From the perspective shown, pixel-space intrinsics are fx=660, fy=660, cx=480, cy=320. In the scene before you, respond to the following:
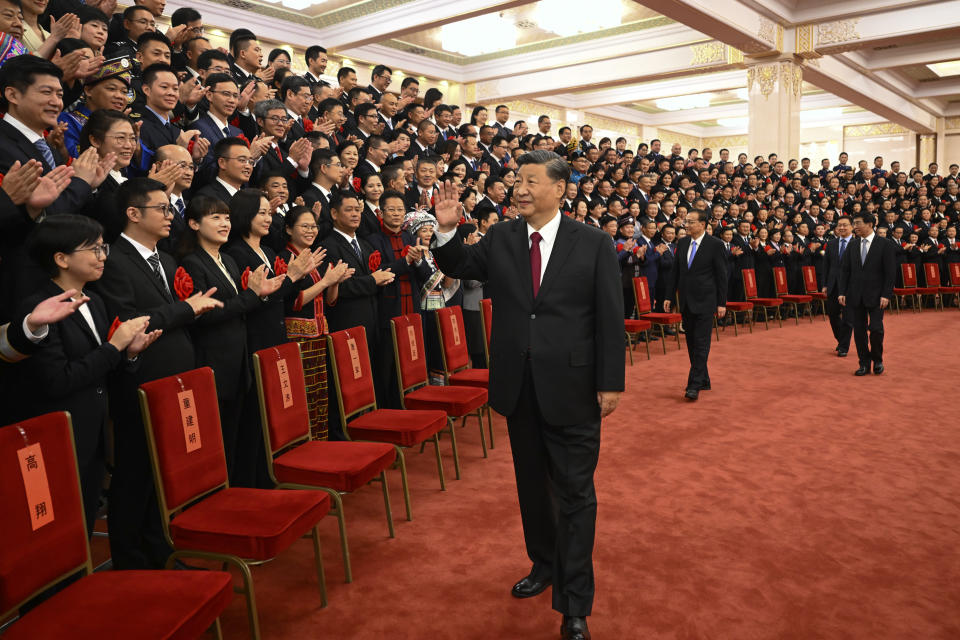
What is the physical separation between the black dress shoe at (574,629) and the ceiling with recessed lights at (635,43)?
31.2 feet

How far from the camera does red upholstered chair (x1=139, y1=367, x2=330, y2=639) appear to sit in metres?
2.05

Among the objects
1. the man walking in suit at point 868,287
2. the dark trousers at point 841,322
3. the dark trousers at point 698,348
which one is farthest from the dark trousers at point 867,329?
the dark trousers at point 698,348

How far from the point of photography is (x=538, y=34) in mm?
14648

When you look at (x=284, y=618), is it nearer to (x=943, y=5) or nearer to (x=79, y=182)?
(x=79, y=182)

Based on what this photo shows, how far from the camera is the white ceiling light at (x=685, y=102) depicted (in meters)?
20.5

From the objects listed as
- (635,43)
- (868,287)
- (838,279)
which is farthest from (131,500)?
(635,43)

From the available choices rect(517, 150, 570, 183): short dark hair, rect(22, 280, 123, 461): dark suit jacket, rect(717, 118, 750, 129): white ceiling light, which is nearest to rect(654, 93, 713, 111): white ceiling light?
rect(717, 118, 750, 129): white ceiling light

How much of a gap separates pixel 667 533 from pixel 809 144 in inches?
944

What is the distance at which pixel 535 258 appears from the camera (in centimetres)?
230

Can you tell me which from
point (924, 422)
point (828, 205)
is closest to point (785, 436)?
point (924, 422)

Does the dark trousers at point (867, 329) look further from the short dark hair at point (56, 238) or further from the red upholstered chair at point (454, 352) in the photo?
the short dark hair at point (56, 238)

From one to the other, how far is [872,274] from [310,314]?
18.1 ft

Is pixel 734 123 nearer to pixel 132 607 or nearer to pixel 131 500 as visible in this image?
pixel 131 500

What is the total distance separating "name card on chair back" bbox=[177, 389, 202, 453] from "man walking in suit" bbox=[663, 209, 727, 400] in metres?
4.07
